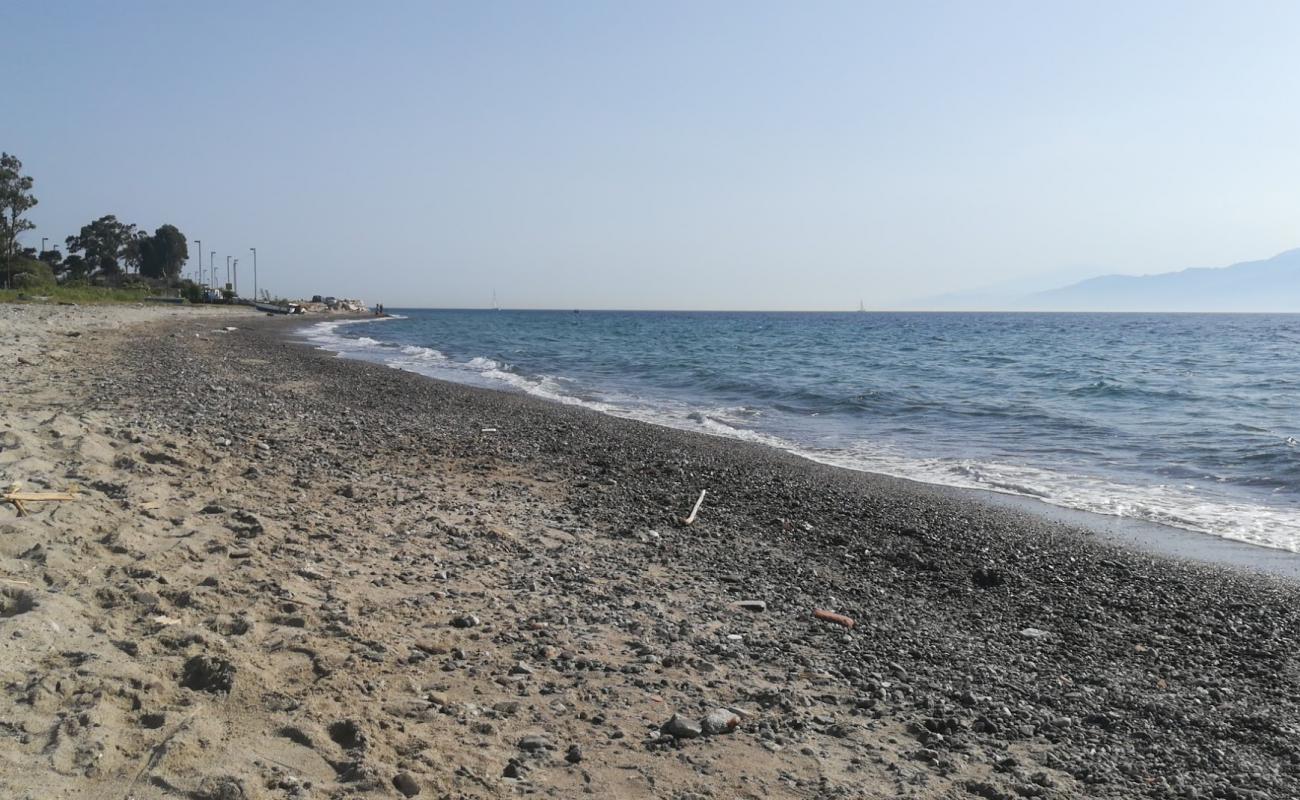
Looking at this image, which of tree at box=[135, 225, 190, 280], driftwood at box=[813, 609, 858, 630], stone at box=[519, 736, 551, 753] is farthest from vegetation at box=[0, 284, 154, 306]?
stone at box=[519, 736, 551, 753]

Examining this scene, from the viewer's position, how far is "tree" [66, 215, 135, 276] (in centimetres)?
10056

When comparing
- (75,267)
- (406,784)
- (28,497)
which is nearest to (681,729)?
(406,784)

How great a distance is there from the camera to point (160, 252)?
106 meters

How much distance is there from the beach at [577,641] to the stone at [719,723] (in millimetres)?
16

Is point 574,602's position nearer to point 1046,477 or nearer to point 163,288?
point 1046,477

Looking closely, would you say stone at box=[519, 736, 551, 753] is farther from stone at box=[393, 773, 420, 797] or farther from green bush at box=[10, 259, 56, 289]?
green bush at box=[10, 259, 56, 289]

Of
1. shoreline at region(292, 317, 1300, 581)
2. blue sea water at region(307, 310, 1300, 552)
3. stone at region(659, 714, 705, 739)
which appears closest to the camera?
stone at region(659, 714, 705, 739)

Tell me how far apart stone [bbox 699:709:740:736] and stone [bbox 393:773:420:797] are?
1.59 meters

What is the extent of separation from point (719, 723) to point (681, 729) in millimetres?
238

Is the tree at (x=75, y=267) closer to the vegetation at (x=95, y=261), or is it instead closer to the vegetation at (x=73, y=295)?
the vegetation at (x=95, y=261)

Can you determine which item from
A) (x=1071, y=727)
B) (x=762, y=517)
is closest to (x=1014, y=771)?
(x=1071, y=727)

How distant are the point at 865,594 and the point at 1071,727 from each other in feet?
7.84

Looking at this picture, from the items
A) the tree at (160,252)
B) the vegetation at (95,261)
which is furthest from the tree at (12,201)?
the tree at (160,252)

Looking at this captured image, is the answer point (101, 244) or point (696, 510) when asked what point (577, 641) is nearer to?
point (696, 510)
